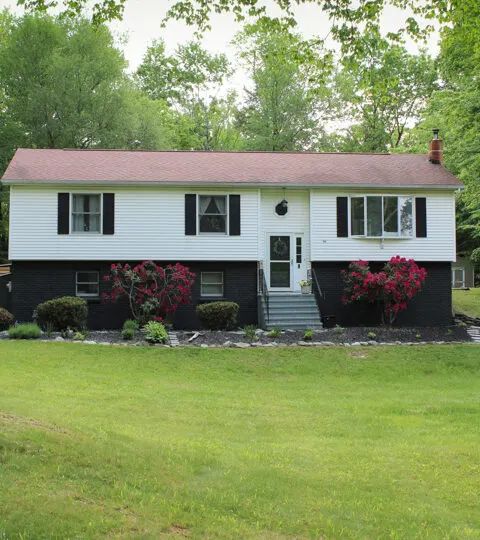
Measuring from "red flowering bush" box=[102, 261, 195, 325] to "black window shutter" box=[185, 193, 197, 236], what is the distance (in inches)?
53.9

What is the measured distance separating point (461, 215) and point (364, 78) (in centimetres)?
2574

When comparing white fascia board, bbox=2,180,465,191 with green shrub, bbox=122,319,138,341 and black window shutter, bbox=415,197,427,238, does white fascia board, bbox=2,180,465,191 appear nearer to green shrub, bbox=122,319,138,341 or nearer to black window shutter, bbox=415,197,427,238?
black window shutter, bbox=415,197,427,238

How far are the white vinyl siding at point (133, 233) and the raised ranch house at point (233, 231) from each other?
0.03 m

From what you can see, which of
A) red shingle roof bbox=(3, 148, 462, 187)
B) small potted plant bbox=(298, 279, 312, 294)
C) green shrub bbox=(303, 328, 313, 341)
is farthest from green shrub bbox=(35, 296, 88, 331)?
small potted plant bbox=(298, 279, 312, 294)

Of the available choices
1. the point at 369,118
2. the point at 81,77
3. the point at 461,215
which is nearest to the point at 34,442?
the point at 81,77

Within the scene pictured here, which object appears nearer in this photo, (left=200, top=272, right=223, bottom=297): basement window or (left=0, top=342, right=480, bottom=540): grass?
(left=0, top=342, right=480, bottom=540): grass

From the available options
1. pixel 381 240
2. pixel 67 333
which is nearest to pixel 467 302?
pixel 381 240

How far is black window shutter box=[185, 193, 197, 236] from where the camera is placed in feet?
59.3

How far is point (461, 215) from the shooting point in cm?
3319

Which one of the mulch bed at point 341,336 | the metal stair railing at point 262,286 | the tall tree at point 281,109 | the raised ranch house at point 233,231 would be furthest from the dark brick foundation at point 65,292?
the tall tree at point 281,109

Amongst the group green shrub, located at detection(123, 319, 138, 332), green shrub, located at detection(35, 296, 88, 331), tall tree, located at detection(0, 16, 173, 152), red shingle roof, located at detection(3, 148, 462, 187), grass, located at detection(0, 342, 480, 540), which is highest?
tall tree, located at detection(0, 16, 173, 152)

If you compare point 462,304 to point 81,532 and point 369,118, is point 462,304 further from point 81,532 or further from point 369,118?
point 81,532

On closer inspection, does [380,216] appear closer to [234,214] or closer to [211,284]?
[234,214]

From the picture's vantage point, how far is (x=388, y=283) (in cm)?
1672
